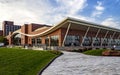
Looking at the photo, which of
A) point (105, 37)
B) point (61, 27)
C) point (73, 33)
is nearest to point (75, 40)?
point (73, 33)

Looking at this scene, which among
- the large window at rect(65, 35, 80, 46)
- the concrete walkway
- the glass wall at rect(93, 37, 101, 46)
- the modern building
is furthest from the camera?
the glass wall at rect(93, 37, 101, 46)

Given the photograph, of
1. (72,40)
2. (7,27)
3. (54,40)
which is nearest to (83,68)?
(72,40)

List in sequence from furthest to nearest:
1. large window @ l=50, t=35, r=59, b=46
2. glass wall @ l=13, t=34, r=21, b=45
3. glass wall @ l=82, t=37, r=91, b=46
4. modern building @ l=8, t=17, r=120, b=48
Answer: glass wall @ l=13, t=34, r=21, b=45 → glass wall @ l=82, t=37, r=91, b=46 → large window @ l=50, t=35, r=59, b=46 → modern building @ l=8, t=17, r=120, b=48

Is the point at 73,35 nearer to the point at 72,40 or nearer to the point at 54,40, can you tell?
the point at 72,40

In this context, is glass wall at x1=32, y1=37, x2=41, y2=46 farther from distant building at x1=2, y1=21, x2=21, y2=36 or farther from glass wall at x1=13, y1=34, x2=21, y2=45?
distant building at x1=2, y1=21, x2=21, y2=36

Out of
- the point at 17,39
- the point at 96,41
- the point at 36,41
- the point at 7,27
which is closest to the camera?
the point at 96,41

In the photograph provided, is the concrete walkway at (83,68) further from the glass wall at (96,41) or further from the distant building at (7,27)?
the distant building at (7,27)

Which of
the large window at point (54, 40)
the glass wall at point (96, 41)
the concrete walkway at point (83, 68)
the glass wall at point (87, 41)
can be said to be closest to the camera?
the concrete walkway at point (83, 68)

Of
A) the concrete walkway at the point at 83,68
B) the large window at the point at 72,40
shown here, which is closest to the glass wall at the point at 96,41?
the large window at the point at 72,40

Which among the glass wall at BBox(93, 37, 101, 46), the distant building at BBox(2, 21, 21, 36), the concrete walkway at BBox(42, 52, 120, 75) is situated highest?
the distant building at BBox(2, 21, 21, 36)

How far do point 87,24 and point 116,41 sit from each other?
26.3 metres

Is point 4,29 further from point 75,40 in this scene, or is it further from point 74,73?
point 74,73

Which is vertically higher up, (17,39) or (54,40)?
(17,39)

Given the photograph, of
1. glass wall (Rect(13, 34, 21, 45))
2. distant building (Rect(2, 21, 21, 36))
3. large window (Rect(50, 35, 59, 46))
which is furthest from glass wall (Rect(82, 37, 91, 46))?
distant building (Rect(2, 21, 21, 36))
